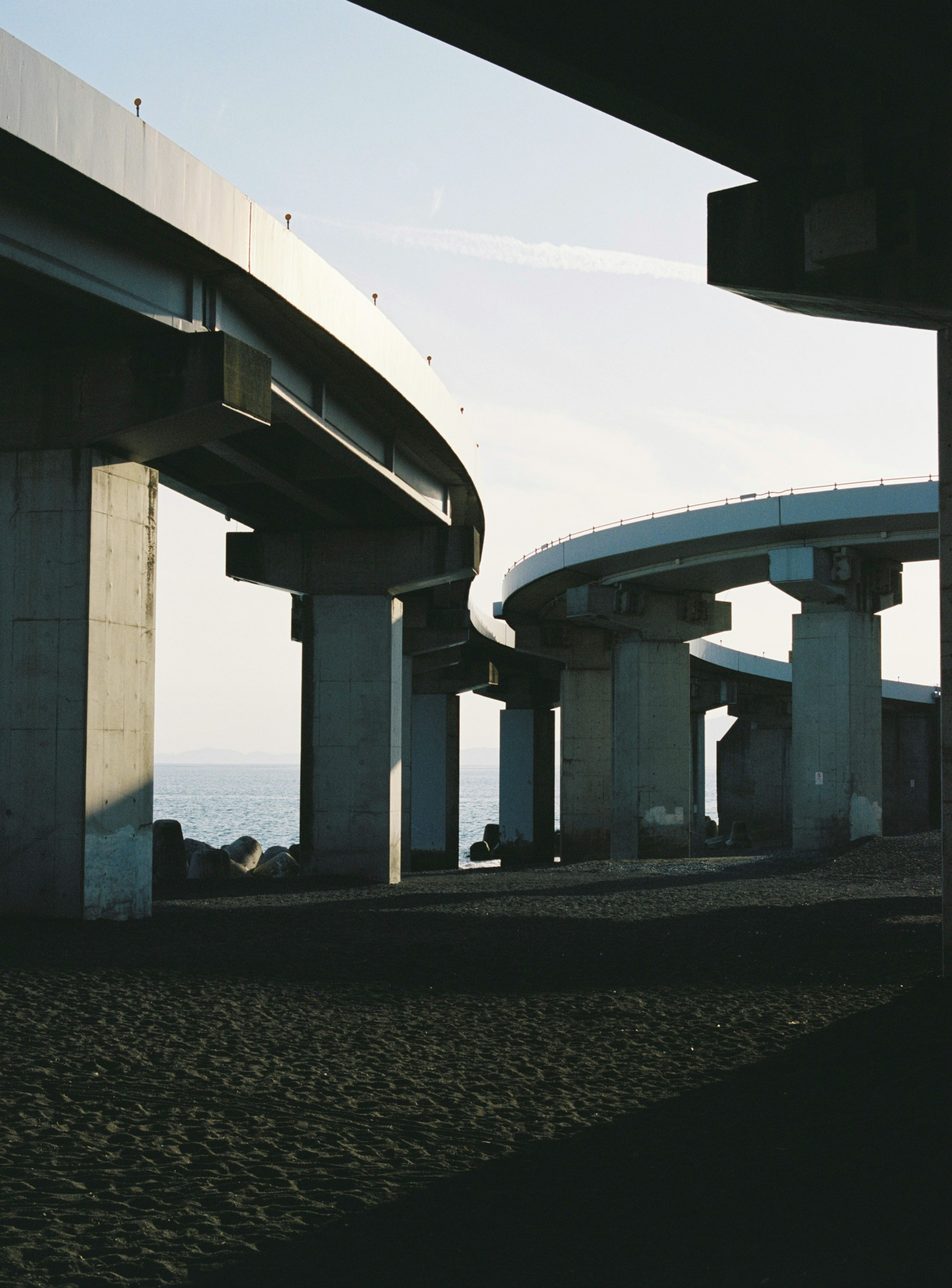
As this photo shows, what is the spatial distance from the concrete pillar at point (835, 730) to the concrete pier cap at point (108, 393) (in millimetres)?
17431

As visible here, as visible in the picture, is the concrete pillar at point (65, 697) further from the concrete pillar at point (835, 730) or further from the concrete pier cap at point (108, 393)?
the concrete pillar at point (835, 730)

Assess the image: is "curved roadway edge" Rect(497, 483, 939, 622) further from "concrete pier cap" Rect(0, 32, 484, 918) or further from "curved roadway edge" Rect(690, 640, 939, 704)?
"curved roadway edge" Rect(690, 640, 939, 704)

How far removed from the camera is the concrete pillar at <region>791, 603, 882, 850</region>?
1254 inches

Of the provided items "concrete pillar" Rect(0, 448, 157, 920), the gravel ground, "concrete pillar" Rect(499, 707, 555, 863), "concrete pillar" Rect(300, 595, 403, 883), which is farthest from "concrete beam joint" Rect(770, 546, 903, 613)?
"concrete pillar" Rect(499, 707, 555, 863)

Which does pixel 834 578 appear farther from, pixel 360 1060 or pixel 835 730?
pixel 360 1060

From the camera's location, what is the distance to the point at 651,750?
3753 cm

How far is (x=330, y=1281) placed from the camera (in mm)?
4102

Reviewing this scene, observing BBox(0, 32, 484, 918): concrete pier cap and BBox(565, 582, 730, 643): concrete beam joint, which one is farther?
BBox(565, 582, 730, 643): concrete beam joint

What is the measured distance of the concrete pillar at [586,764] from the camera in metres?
46.5

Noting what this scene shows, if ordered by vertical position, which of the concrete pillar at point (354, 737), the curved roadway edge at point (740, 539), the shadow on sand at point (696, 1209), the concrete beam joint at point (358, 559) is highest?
the curved roadway edge at point (740, 539)

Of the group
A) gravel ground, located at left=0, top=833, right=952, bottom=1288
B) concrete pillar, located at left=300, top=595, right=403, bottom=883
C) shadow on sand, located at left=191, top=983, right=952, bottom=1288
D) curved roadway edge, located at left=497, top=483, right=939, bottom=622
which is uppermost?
curved roadway edge, located at left=497, top=483, right=939, bottom=622

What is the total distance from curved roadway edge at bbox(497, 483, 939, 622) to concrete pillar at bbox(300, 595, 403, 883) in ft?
38.5

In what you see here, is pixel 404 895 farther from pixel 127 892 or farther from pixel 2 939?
pixel 2 939

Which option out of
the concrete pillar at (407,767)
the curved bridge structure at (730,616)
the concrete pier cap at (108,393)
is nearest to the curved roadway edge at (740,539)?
the curved bridge structure at (730,616)
